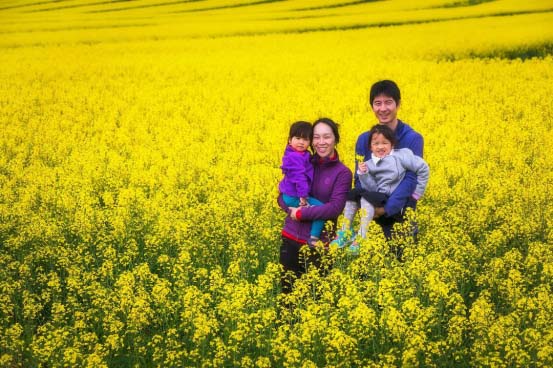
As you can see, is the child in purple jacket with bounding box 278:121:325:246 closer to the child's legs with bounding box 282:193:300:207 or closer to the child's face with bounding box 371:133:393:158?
the child's legs with bounding box 282:193:300:207

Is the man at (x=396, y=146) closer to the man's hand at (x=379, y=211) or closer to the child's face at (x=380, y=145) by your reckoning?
the man's hand at (x=379, y=211)

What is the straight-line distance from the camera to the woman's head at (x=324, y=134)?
16.6ft

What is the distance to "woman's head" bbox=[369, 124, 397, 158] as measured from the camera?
512 centimetres

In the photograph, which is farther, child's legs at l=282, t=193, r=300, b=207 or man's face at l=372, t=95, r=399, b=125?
man's face at l=372, t=95, r=399, b=125

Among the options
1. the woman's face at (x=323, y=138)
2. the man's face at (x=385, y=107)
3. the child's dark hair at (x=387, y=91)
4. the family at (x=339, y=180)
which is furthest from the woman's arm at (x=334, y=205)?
the child's dark hair at (x=387, y=91)

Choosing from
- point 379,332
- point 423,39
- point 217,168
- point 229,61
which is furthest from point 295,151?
point 423,39

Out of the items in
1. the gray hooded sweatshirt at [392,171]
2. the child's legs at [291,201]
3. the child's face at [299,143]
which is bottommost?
the child's legs at [291,201]

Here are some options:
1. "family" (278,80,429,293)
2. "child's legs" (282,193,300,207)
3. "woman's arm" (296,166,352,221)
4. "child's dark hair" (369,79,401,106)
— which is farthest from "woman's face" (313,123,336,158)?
"child's dark hair" (369,79,401,106)

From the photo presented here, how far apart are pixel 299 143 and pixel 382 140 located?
0.74 m

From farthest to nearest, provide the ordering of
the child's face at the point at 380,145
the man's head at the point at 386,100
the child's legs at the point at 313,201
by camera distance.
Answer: the man's head at the point at 386,100, the child's legs at the point at 313,201, the child's face at the point at 380,145

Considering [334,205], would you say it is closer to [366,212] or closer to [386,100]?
[366,212]

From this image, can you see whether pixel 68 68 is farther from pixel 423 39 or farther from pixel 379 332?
pixel 379 332

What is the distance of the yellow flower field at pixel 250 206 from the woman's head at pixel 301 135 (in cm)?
102

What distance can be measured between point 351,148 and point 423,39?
51.6ft
